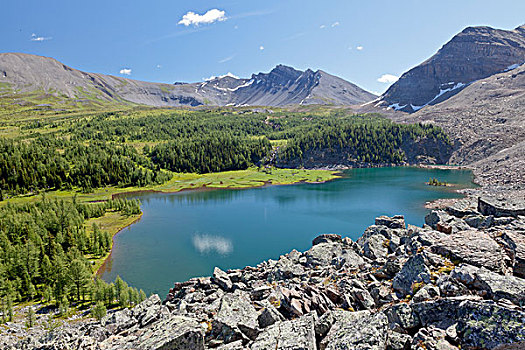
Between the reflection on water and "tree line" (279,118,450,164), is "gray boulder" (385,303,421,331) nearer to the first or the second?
the reflection on water

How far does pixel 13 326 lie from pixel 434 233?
137ft

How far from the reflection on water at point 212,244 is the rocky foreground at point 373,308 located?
88.1ft

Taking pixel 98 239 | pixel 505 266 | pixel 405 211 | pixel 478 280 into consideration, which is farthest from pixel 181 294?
pixel 405 211

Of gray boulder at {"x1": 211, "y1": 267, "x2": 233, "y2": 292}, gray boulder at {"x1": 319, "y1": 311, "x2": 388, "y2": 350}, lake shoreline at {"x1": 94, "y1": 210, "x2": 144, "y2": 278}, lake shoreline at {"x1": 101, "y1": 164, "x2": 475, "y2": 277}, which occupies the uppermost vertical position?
gray boulder at {"x1": 319, "y1": 311, "x2": 388, "y2": 350}

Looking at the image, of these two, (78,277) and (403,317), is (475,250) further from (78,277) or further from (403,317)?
(78,277)

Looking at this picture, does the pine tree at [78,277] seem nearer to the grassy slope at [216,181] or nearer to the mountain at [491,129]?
the grassy slope at [216,181]

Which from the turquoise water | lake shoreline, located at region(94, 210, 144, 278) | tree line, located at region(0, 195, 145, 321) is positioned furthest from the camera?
the turquoise water

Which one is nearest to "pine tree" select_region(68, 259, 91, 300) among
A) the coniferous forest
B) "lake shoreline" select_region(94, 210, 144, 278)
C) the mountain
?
the coniferous forest

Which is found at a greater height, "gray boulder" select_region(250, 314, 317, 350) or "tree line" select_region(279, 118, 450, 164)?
"tree line" select_region(279, 118, 450, 164)

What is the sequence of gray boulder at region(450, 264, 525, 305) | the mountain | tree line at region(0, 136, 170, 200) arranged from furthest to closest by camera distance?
1. tree line at region(0, 136, 170, 200)
2. the mountain
3. gray boulder at region(450, 264, 525, 305)

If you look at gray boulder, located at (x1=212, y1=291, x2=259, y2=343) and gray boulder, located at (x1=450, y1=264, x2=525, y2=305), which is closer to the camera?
gray boulder, located at (x1=450, y1=264, x2=525, y2=305)

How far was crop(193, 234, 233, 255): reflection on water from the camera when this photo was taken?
5243cm

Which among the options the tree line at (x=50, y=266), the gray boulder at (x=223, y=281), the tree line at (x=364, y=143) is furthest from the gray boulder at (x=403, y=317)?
the tree line at (x=364, y=143)

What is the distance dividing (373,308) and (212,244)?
44.0 metres
